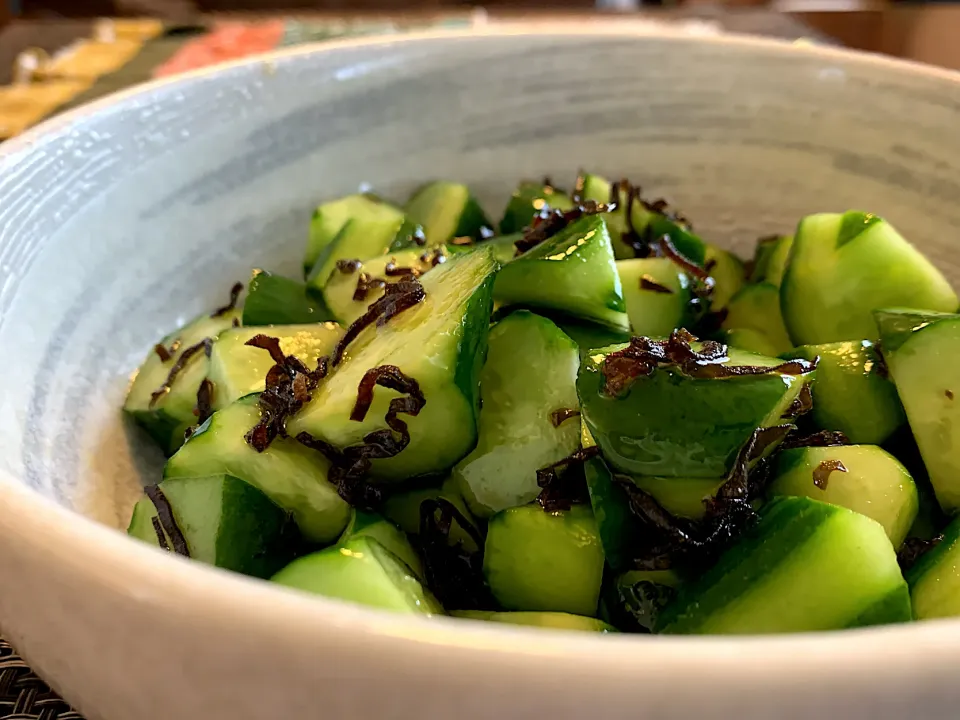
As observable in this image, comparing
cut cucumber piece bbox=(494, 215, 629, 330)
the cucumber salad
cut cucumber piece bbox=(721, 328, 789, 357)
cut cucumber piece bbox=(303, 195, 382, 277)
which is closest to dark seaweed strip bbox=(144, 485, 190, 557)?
the cucumber salad

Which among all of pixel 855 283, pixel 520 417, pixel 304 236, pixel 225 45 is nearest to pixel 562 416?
pixel 520 417

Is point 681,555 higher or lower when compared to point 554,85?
lower

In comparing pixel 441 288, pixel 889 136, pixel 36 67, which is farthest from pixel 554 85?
pixel 36 67

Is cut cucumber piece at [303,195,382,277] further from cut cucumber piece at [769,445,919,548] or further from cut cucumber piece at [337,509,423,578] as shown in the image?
cut cucumber piece at [769,445,919,548]

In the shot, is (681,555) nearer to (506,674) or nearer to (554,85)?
(506,674)

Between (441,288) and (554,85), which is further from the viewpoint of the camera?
(554,85)

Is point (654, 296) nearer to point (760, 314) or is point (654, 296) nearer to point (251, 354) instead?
point (760, 314)
